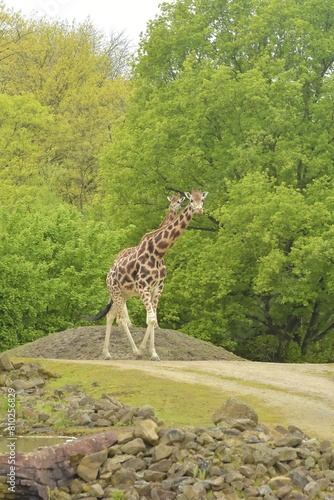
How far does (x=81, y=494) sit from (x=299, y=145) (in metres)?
22.1

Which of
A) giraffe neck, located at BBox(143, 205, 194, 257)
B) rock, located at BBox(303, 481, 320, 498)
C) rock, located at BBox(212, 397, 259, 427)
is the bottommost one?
rock, located at BBox(303, 481, 320, 498)

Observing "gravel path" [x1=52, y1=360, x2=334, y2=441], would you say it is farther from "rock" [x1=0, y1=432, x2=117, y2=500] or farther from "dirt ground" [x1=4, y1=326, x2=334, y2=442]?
"rock" [x1=0, y1=432, x2=117, y2=500]

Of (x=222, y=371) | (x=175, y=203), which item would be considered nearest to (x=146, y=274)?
(x=175, y=203)

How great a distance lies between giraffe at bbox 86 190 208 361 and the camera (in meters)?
20.1

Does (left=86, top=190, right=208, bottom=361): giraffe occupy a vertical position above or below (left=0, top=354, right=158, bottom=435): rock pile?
above

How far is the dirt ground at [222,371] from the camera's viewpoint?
1502cm

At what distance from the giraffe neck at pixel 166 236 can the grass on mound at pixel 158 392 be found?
3.65 m

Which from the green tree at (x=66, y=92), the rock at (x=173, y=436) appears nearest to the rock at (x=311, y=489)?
the rock at (x=173, y=436)

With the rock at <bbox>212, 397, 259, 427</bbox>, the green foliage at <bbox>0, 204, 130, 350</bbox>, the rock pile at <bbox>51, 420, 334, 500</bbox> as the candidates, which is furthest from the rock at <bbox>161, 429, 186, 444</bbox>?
the green foliage at <bbox>0, 204, 130, 350</bbox>

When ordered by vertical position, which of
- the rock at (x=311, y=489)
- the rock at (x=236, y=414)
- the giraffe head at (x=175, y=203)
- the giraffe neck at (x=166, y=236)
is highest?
the giraffe head at (x=175, y=203)

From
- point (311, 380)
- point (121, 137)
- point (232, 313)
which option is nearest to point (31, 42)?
point (121, 137)

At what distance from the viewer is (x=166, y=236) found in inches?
812

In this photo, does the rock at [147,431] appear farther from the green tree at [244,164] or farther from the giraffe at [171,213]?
the green tree at [244,164]

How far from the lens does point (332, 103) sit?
31516 millimetres
